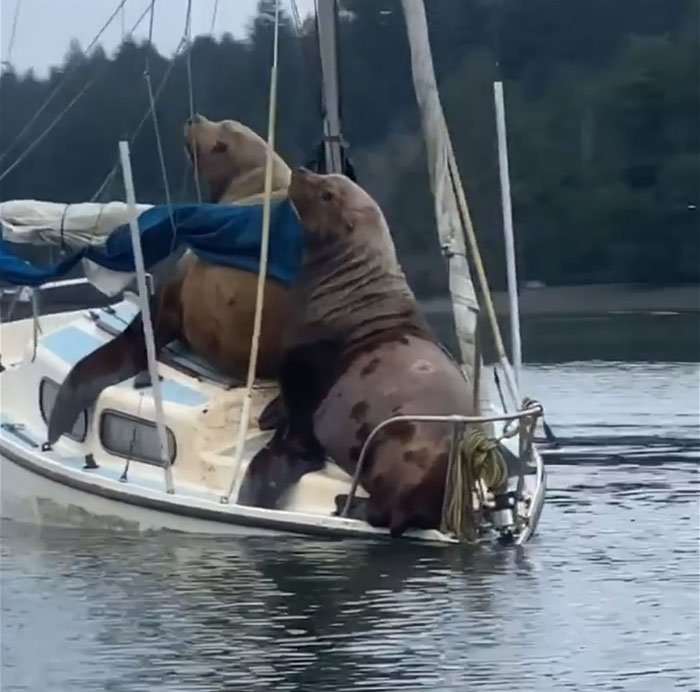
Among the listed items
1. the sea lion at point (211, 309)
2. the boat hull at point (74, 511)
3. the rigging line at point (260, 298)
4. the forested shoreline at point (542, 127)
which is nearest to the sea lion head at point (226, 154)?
the sea lion at point (211, 309)

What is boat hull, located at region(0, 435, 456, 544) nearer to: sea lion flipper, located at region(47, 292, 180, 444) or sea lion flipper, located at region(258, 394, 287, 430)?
sea lion flipper, located at region(47, 292, 180, 444)

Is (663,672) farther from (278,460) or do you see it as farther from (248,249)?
(248,249)

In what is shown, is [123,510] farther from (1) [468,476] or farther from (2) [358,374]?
(1) [468,476]

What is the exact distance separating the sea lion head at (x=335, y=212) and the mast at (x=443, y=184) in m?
0.58

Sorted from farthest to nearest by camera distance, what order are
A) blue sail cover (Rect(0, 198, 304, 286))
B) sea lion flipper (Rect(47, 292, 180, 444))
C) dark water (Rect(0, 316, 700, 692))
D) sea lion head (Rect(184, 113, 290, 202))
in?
sea lion head (Rect(184, 113, 290, 202)), sea lion flipper (Rect(47, 292, 180, 444)), blue sail cover (Rect(0, 198, 304, 286)), dark water (Rect(0, 316, 700, 692))

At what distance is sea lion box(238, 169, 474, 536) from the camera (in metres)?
18.7

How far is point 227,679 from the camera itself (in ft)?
48.3

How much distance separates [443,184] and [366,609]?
422cm

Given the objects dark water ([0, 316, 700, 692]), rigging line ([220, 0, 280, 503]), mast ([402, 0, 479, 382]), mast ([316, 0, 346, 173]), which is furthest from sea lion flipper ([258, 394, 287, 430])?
mast ([316, 0, 346, 173])

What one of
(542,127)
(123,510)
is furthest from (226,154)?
(542,127)

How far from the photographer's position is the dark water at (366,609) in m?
14.8

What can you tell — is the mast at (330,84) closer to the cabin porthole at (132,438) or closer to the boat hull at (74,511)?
the cabin porthole at (132,438)

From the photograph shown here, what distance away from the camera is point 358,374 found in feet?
64.4

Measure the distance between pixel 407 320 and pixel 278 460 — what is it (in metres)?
1.52
